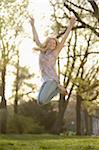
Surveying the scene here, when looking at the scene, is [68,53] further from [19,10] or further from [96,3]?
[96,3]

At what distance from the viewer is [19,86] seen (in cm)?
5141

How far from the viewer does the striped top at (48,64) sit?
792 centimetres

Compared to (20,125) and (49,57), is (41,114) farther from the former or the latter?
(49,57)

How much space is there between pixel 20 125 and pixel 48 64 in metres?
32.3

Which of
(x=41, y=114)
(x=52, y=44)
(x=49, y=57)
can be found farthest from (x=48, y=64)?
(x=41, y=114)

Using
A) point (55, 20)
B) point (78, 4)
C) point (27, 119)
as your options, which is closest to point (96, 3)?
point (78, 4)

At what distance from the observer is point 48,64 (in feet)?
26.5

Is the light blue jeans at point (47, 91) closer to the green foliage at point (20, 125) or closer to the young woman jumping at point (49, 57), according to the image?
the young woman jumping at point (49, 57)

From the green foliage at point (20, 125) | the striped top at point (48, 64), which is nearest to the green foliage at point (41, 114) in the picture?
the green foliage at point (20, 125)

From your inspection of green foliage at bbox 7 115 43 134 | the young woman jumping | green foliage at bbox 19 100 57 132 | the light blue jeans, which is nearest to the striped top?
the young woman jumping

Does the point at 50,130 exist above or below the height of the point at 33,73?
below

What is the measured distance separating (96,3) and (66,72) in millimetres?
Answer: 18167

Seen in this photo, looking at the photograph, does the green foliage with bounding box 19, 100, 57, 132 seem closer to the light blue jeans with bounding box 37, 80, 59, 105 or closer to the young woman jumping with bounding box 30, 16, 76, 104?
the young woman jumping with bounding box 30, 16, 76, 104

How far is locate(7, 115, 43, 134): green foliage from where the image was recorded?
129 ft
